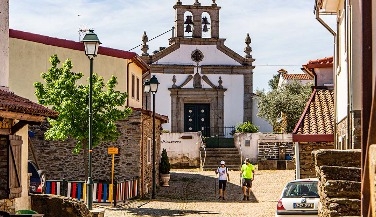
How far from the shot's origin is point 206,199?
29.4 metres

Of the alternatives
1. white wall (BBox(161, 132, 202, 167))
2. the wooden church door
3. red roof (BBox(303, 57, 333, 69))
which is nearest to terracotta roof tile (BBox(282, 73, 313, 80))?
the wooden church door

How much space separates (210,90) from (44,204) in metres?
36.2

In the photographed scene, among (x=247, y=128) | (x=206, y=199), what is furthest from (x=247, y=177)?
(x=247, y=128)

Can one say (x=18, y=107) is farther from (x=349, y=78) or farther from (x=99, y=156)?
(x=99, y=156)

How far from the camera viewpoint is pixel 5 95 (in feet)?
45.4

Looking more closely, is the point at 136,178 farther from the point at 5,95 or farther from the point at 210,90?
the point at 210,90

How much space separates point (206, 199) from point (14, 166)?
52.5ft

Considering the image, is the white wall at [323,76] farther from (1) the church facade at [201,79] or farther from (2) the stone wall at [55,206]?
(1) the church facade at [201,79]

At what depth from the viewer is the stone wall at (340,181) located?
9148 mm

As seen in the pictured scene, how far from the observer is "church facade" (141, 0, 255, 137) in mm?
51344

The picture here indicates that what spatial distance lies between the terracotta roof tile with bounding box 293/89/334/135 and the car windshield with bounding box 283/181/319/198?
3310 millimetres

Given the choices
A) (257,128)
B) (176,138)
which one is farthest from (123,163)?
(257,128)

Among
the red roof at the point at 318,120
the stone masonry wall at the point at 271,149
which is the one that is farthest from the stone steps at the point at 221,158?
the red roof at the point at 318,120

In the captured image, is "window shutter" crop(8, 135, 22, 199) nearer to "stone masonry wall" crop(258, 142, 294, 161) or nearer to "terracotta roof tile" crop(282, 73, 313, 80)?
"stone masonry wall" crop(258, 142, 294, 161)
